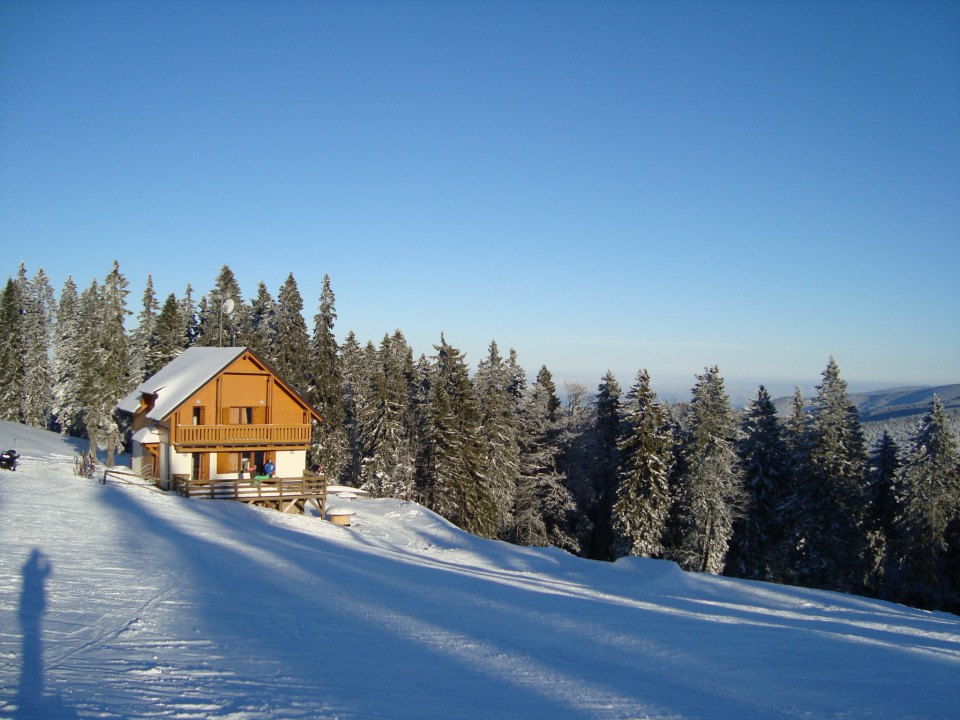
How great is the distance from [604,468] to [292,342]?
82.9 ft

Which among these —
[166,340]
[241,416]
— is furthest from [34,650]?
[166,340]

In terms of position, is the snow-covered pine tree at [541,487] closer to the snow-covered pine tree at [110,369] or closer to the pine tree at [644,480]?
the pine tree at [644,480]

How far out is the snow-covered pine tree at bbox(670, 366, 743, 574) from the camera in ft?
125

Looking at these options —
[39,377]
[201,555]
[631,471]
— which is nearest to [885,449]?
[631,471]

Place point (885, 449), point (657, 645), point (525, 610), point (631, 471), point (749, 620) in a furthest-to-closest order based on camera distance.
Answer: point (885, 449) < point (631, 471) < point (749, 620) < point (525, 610) < point (657, 645)

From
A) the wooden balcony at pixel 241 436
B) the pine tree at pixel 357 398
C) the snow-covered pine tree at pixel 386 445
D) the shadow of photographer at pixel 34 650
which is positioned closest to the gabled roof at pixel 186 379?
the wooden balcony at pixel 241 436

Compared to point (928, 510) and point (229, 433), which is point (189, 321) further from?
point (928, 510)

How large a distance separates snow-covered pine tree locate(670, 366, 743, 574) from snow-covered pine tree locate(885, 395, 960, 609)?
9439 mm

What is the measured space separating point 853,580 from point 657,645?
3871 centimetres

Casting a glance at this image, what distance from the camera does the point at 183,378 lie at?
1245 inches

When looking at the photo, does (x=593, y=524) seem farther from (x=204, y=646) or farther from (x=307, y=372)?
(x=204, y=646)

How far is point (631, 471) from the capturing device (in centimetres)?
3953

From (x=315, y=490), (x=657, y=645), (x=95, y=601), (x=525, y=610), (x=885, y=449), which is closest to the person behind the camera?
(x=95, y=601)

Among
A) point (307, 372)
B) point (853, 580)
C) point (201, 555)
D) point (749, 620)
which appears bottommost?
Answer: point (853, 580)
